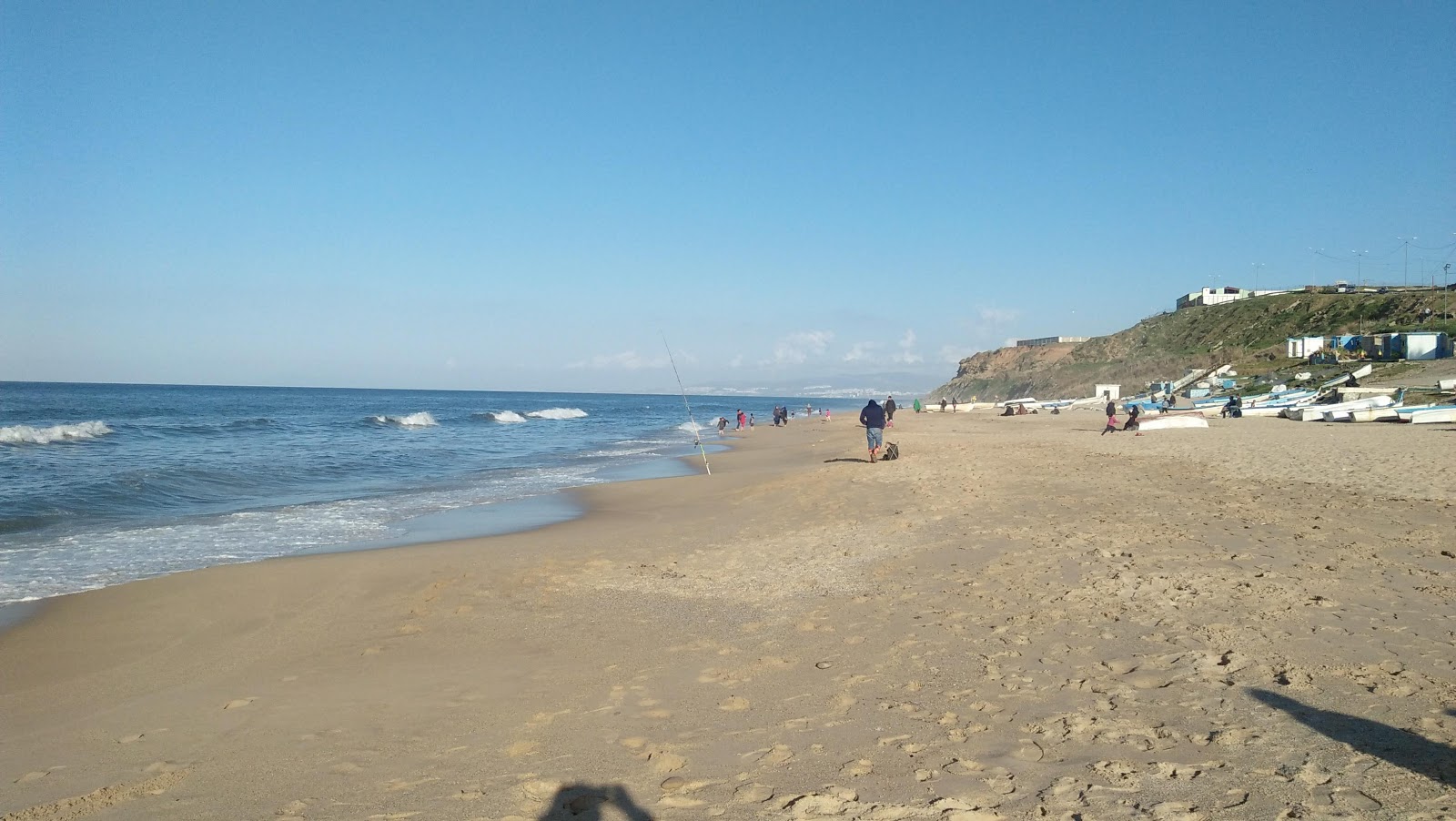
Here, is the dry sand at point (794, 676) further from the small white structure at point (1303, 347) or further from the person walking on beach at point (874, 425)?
the small white structure at point (1303, 347)

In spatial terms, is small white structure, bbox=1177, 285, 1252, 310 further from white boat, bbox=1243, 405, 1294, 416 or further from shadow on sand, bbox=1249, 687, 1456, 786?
shadow on sand, bbox=1249, 687, 1456, 786

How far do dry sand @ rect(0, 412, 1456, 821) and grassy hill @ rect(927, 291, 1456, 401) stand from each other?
152ft

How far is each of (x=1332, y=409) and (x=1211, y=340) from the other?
154 feet

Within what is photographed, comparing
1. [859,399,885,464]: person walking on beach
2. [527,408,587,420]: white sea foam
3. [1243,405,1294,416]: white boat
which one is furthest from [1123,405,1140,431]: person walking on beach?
[527,408,587,420]: white sea foam

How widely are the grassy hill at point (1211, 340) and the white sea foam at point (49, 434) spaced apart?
59.7 meters

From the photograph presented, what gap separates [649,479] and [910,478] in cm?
687

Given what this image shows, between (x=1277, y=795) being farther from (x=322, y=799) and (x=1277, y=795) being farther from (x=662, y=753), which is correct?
(x=322, y=799)

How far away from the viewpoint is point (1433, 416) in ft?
71.5

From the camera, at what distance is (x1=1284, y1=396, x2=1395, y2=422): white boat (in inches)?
1019

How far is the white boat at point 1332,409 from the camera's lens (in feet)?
84.9

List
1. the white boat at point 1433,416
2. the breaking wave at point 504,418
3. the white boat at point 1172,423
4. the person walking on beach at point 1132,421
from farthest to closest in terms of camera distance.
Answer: the breaking wave at point 504,418 → the white boat at point 1172,423 → the person walking on beach at point 1132,421 → the white boat at point 1433,416

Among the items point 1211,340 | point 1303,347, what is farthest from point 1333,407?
point 1211,340

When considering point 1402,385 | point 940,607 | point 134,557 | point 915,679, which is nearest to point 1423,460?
point 940,607

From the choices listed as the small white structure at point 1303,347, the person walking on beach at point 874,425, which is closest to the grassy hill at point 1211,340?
the small white structure at point 1303,347
